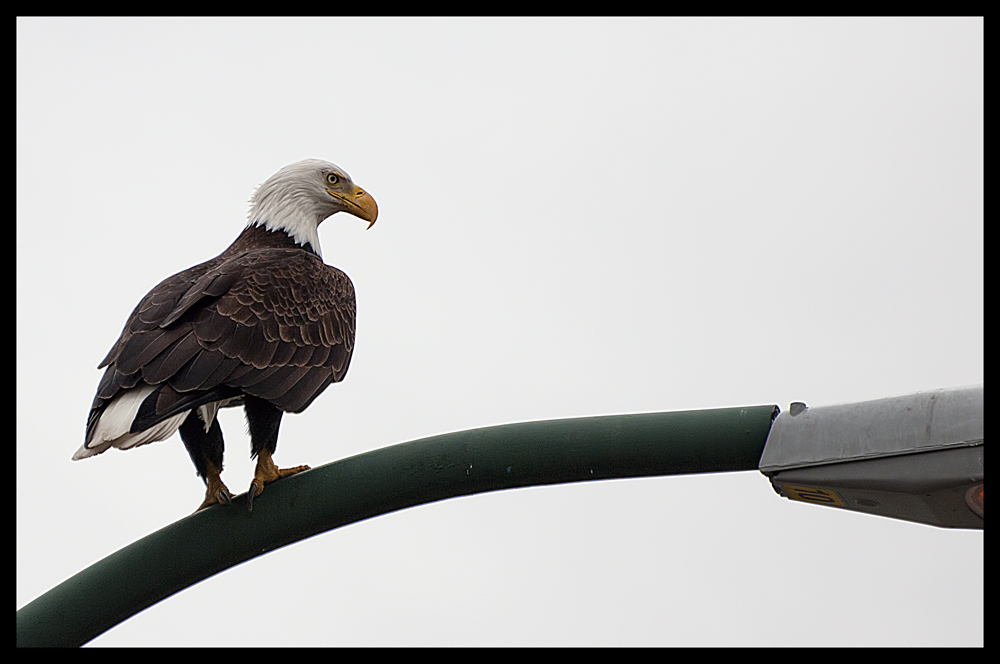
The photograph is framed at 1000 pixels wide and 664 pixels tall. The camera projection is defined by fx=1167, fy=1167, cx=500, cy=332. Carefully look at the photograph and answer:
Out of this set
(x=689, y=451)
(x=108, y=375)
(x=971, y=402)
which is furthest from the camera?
(x=108, y=375)

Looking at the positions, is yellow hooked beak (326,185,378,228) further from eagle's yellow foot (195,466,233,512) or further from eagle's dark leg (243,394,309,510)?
eagle's yellow foot (195,466,233,512)

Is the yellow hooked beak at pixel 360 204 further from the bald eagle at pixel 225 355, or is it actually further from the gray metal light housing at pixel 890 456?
the gray metal light housing at pixel 890 456

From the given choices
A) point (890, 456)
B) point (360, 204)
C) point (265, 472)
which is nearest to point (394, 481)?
point (265, 472)

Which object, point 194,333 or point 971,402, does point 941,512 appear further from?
point 194,333

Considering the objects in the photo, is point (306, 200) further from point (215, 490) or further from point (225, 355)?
point (215, 490)

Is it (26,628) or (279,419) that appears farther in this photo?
(279,419)

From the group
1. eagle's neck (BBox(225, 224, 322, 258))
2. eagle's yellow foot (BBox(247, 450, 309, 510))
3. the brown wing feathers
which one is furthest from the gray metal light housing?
eagle's neck (BBox(225, 224, 322, 258))

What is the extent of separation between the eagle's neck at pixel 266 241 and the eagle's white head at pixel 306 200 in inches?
0.6

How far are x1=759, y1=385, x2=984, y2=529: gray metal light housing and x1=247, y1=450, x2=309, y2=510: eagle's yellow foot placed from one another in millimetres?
1649

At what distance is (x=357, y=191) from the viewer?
604 cm

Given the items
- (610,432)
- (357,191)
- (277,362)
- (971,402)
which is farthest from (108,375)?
(971,402)

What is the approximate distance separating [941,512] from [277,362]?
2.47 meters

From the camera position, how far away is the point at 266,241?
18.7 ft

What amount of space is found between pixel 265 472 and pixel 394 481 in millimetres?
882
